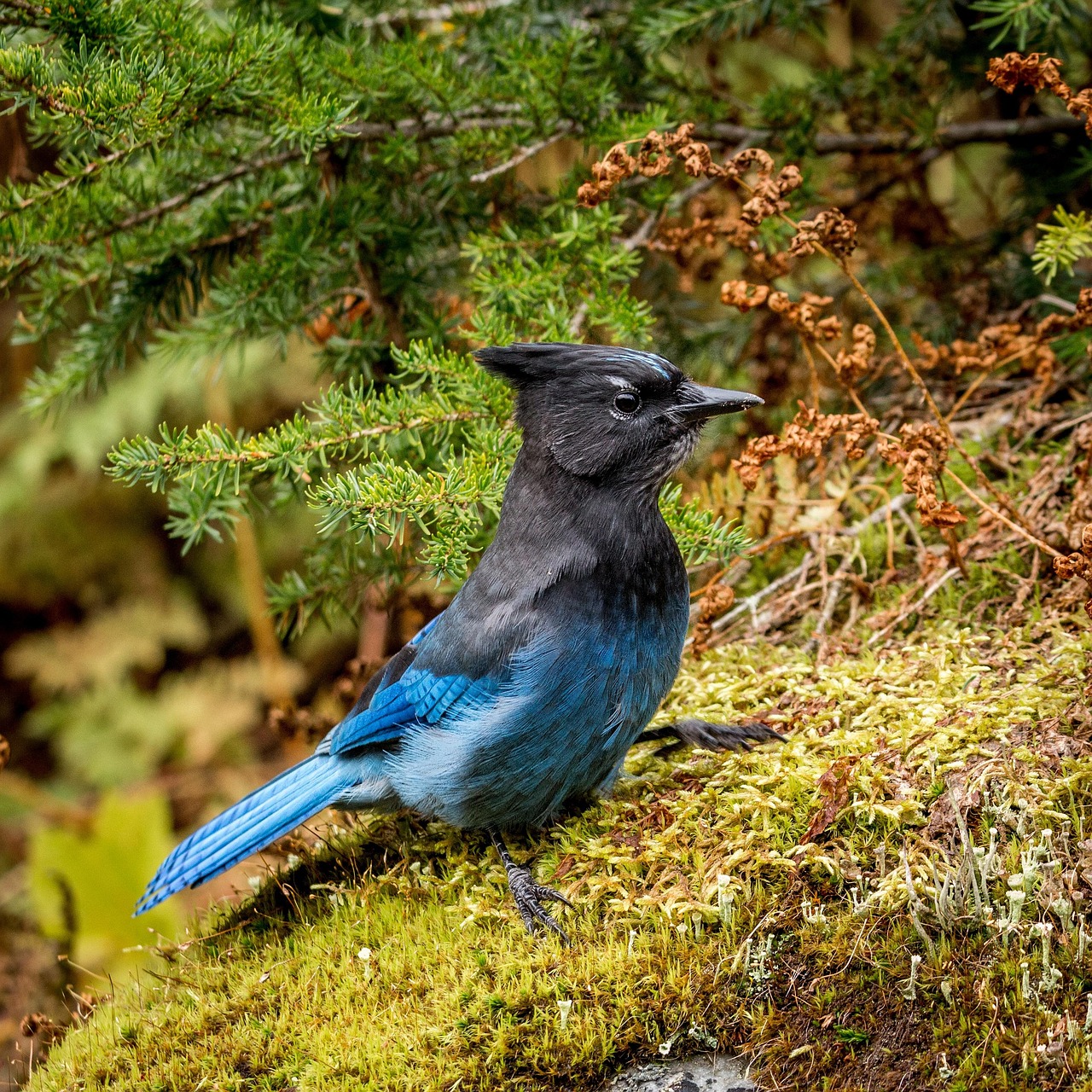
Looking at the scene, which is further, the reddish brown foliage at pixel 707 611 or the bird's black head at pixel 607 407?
the reddish brown foliage at pixel 707 611

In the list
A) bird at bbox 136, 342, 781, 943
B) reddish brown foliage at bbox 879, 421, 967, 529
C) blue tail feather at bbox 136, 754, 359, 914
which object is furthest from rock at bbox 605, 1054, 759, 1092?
reddish brown foliage at bbox 879, 421, 967, 529

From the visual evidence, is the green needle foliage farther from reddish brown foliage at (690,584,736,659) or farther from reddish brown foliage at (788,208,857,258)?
reddish brown foliage at (788,208,857,258)

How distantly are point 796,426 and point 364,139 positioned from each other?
1.71 m

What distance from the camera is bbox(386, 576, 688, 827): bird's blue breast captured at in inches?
110

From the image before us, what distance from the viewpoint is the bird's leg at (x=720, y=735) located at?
10.2ft

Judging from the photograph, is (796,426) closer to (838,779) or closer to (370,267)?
(838,779)

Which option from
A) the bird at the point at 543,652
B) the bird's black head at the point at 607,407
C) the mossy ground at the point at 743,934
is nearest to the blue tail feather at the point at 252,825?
the bird at the point at 543,652

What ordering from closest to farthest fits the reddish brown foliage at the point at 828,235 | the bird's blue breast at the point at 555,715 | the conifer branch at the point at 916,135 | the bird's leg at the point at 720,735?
the bird's blue breast at the point at 555,715
the bird's leg at the point at 720,735
the reddish brown foliage at the point at 828,235
the conifer branch at the point at 916,135

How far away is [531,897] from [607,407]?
125 cm

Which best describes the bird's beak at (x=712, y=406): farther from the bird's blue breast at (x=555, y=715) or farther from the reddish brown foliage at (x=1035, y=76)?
the reddish brown foliage at (x=1035, y=76)

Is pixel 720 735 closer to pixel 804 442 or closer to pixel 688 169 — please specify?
pixel 804 442

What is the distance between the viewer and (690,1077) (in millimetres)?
2297

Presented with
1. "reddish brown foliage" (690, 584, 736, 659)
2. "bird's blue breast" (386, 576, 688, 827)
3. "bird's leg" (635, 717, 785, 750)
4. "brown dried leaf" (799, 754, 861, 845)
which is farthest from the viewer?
"reddish brown foliage" (690, 584, 736, 659)

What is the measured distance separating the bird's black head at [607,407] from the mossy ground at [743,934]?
0.82 meters
